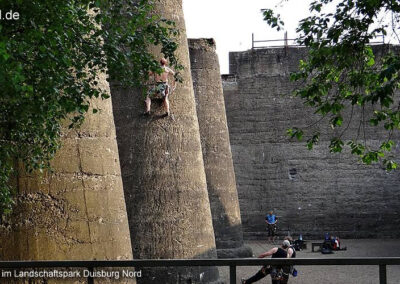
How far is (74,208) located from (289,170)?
1779cm

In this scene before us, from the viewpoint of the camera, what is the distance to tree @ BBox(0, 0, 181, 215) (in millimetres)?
4910

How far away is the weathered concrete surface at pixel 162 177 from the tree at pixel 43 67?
3721mm

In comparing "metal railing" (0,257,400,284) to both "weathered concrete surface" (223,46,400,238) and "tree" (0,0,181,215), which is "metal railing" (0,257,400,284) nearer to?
"tree" (0,0,181,215)

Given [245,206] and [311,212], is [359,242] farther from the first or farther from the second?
[245,206]

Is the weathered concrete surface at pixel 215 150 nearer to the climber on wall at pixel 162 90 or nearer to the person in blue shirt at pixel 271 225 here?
the person in blue shirt at pixel 271 225

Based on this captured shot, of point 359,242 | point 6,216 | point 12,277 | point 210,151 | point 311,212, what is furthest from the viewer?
point 311,212

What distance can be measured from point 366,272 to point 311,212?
18.1m

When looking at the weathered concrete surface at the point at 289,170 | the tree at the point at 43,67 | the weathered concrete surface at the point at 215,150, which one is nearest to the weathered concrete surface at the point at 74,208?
the tree at the point at 43,67

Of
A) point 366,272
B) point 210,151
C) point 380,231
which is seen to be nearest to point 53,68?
point 366,272

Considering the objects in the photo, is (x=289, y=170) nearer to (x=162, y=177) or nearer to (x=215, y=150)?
(x=215, y=150)

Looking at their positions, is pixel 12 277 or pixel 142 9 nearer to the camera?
pixel 12 277

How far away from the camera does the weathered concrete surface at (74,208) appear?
6090 mm

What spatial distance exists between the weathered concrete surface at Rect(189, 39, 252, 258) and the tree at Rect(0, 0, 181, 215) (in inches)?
395

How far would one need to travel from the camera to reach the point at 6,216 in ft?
20.1
